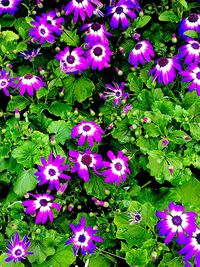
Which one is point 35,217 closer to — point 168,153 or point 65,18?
point 168,153

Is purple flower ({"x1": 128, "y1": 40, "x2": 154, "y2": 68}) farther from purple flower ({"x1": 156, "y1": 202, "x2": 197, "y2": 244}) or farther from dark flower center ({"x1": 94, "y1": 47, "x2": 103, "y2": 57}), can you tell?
purple flower ({"x1": 156, "y1": 202, "x2": 197, "y2": 244})

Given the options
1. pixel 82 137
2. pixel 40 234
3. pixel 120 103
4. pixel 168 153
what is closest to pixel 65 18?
pixel 120 103

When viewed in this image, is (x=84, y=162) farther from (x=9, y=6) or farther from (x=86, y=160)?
(x=9, y=6)

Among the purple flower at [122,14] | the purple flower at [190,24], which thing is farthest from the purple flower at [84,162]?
the purple flower at [190,24]

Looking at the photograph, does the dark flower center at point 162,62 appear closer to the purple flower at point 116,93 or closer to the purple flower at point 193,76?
the purple flower at point 193,76

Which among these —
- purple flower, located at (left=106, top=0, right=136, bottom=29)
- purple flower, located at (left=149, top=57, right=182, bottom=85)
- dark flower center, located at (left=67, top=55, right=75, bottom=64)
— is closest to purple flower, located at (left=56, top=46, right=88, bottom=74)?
dark flower center, located at (left=67, top=55, right=75, bottom=64)

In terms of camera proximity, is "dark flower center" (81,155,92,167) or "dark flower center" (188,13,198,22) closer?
"dark flower center" (81,155,92,167)
